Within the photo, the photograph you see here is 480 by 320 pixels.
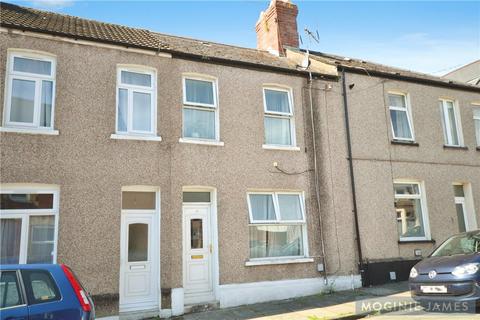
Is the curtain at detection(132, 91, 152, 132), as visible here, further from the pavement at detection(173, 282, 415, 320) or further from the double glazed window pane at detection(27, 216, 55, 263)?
the pavement at detection(173, 282, 415, 320)

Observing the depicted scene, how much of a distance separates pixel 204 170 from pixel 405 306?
17.4 feet

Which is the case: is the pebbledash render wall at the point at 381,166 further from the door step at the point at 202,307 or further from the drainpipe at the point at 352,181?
the door step at the point at 202,307

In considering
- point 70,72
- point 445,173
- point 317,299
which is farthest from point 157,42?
point 445,173

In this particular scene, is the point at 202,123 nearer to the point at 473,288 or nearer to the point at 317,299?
the point at 317,299

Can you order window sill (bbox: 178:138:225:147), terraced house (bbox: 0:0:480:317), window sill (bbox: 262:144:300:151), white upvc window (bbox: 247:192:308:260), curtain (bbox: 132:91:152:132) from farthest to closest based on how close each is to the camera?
window sill (bbox: 262:144:300:151), white upvc window (bbox: 247:192:308:260), window sill (bbox: 178:138:225:147), curtain (bbox: 132:91:152:132), terraced house (bbox: 0:0:480:317)

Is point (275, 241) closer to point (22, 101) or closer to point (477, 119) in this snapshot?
point (22, 101)

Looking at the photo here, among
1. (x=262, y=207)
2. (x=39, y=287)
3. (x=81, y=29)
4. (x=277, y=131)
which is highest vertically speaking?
(x=81, y=29)

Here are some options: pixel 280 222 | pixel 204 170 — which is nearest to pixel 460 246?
pixel 280 222

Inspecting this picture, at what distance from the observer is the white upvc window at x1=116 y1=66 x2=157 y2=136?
28.7 ft

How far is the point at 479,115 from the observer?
548 inches

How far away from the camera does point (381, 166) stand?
36.8 ft

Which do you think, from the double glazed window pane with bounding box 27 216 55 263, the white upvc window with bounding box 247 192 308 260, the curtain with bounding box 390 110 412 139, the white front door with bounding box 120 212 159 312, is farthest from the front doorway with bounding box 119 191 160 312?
the curtain with bounding box 390 110 412 139

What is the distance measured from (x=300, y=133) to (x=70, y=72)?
597 cm

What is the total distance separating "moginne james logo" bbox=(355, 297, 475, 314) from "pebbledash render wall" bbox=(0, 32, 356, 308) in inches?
65.6
